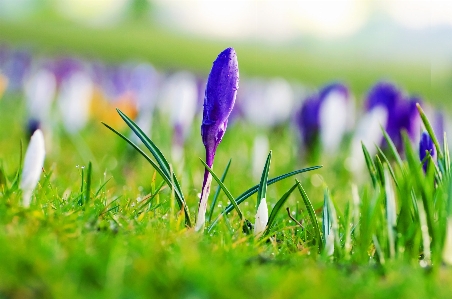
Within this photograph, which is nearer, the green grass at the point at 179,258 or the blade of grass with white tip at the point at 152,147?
the green grass at the point at 179,258

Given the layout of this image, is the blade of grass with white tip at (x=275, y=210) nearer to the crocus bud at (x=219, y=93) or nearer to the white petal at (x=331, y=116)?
the crocus bud at (x=219, y=93)

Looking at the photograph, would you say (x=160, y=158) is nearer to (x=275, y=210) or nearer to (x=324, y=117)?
(x=275, y=210)

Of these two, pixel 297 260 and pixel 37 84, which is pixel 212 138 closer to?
pixel 297 260

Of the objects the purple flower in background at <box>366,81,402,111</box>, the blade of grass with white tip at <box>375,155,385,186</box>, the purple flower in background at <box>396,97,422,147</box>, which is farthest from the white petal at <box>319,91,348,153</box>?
the blade of grass with white tip at <box>375,155,385,186</box>

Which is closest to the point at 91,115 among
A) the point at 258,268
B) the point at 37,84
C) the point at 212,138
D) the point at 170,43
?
the point at 37,84

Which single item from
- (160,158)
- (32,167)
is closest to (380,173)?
(160,158)

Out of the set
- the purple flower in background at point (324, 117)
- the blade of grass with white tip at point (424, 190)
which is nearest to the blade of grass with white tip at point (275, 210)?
the blade of grass with white tip at point (424, 190)

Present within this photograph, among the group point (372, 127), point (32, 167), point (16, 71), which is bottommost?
point (372, 127)

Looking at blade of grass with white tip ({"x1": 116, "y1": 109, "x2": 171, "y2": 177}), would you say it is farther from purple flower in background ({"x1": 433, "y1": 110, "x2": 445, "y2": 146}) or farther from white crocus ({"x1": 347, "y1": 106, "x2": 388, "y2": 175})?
purple flower in background ({"x1": 433, "y1": 110, "x2": 445, "y2": 146})
